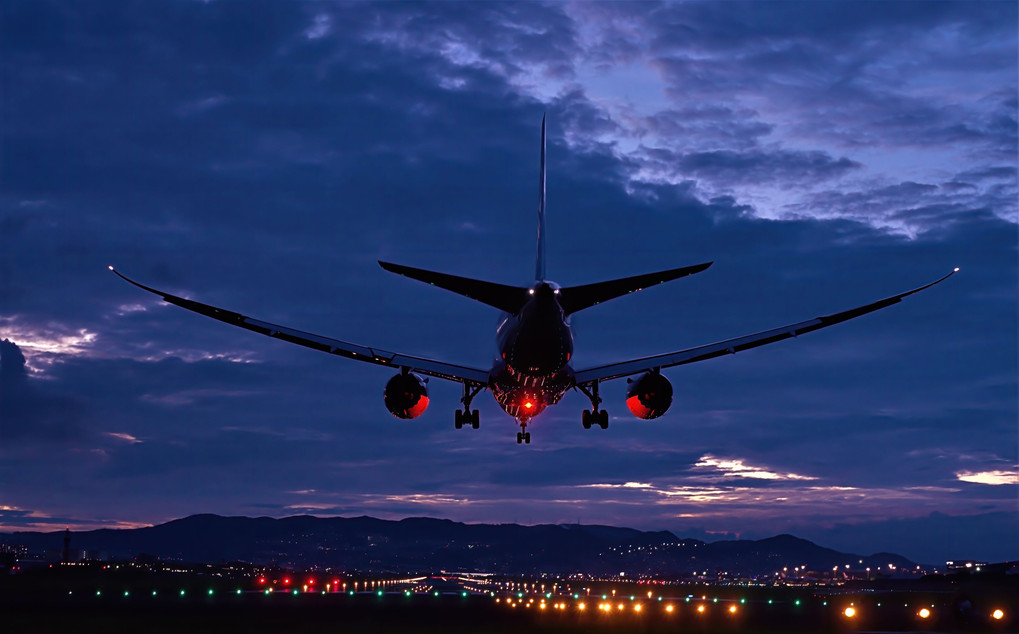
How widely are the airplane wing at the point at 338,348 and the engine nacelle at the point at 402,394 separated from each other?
750mm

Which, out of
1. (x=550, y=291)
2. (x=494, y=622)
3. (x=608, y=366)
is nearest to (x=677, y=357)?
(x=608, y=366)

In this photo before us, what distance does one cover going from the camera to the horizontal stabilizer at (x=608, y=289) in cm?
3292

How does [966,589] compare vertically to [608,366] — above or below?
below

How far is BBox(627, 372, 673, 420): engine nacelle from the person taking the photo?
42.8 meters

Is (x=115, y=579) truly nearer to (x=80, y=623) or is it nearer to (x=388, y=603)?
(x=388, y=603)

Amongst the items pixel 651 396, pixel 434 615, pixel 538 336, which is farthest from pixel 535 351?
pixel 434 615

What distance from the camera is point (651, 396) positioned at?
42.9m

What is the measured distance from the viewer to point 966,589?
5434 cm

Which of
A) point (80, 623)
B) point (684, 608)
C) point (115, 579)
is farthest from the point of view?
point (115, 579)

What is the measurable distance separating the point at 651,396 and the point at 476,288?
12598mm

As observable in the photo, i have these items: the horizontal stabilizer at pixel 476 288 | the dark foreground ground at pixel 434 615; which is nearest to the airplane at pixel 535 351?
the horizontal stabilizer at pixel 476 288

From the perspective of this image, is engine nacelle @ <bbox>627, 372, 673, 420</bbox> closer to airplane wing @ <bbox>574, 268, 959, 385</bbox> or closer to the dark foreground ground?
airplane wing @ <bbox>574, 268, 959, 385</bbox>

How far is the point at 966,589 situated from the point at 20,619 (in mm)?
51770

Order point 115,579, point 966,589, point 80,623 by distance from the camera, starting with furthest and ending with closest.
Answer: point 115,579
point 966,589
point 80,623
